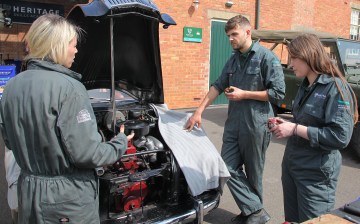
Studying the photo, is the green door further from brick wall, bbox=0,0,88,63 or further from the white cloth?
the white cloth

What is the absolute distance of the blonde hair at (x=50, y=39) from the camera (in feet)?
6.25

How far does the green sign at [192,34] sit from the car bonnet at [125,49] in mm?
6180

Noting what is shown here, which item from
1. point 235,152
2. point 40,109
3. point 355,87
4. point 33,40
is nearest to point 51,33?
point 33,40

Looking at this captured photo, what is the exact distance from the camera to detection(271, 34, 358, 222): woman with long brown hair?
2.24 meters

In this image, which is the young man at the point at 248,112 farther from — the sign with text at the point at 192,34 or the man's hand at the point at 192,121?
the sign with text at the point at 192,34

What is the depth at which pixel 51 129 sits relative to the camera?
1853 millimetres

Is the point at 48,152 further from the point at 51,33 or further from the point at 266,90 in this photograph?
the point at 266,90

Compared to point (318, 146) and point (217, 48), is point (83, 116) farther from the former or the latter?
→ point (217, 48)

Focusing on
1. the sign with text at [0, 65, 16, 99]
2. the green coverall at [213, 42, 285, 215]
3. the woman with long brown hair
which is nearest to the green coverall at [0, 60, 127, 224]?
the woman with long brown hair

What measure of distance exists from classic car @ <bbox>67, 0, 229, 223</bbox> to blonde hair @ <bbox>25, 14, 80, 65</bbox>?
0.98 meters

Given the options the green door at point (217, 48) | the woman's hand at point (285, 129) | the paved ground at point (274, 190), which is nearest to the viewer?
the woman's hand at point (285, 129)

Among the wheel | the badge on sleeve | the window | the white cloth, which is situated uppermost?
the window

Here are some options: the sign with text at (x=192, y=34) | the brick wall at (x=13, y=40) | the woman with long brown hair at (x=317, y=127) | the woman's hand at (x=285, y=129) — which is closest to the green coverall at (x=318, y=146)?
the woman with long brown hair at (x=317, y=127)

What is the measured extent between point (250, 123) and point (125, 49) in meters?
1.57
